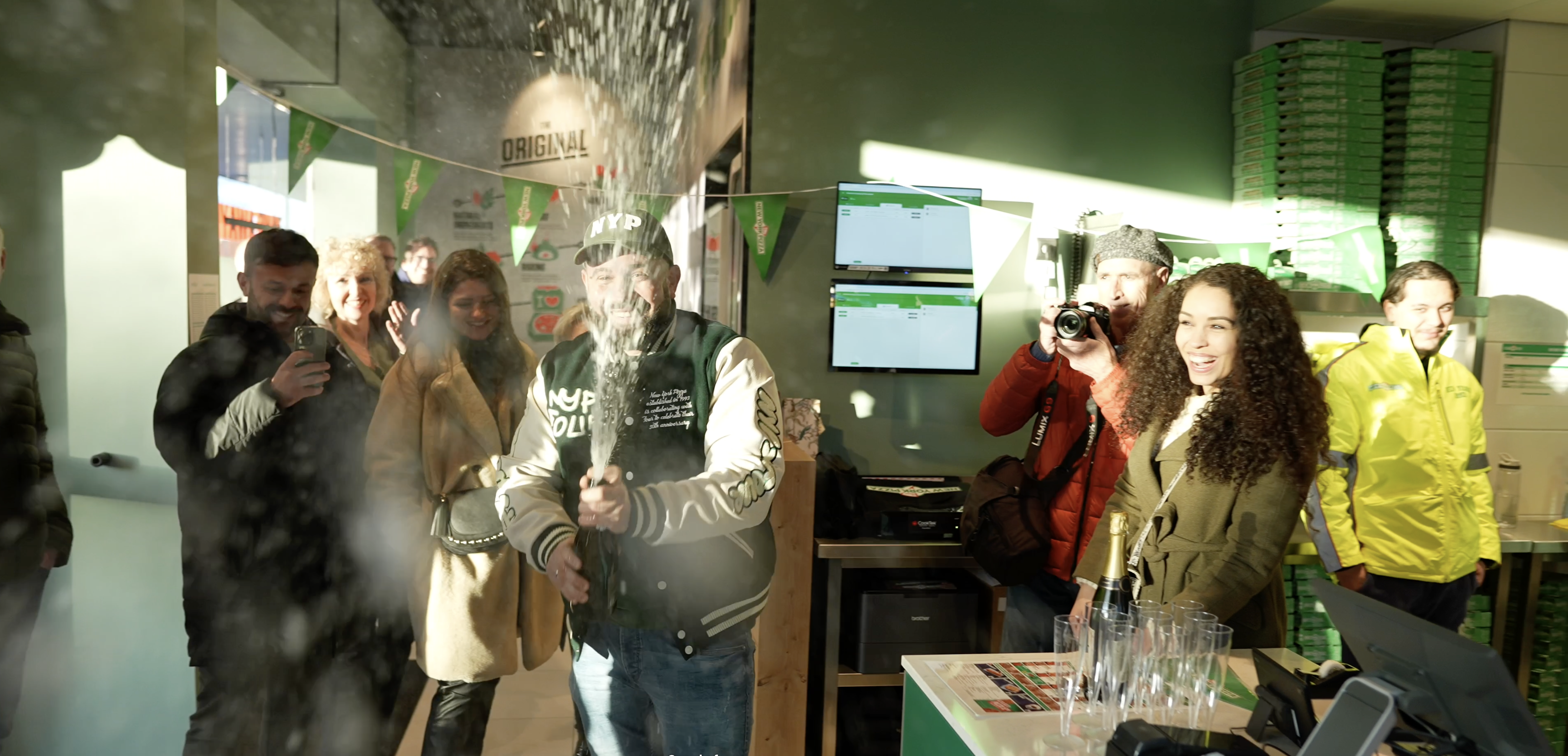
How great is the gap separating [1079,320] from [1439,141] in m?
1.69

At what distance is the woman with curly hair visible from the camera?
1.27 metres

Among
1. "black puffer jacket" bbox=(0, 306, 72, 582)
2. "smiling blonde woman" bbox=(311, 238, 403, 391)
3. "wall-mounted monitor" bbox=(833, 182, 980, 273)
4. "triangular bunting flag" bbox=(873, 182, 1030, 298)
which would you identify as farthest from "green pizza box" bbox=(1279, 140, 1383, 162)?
"black puffer jacket" bbox=(0, 306, 72, 582)

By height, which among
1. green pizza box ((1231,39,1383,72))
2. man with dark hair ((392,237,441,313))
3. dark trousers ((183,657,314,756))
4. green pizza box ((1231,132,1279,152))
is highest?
green pizza box ((1231,39,1383,72))

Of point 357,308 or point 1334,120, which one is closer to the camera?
point 357,308

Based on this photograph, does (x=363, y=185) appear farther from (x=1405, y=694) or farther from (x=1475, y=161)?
(x=1475, y=161)

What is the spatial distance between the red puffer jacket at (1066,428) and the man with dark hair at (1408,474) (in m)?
0.80

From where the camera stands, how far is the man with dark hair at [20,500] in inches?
67.0

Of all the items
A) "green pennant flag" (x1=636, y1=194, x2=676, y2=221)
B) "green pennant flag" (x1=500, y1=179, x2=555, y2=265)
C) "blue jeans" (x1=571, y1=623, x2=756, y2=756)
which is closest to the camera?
"blue jeans" (x1=571, y1=623, x2=756, y2=756)

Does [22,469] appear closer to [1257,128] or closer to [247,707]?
[247,707]

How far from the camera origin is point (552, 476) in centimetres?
151

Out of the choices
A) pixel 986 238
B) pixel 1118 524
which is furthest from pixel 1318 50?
pixel 1118 524

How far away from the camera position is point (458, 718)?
214 centimetres

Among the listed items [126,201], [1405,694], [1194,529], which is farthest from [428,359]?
[1405,694]

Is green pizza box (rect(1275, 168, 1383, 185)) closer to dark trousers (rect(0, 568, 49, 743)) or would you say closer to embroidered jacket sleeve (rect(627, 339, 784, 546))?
embroidered jacket sleeve (rect(627, 339, 784, 546))
